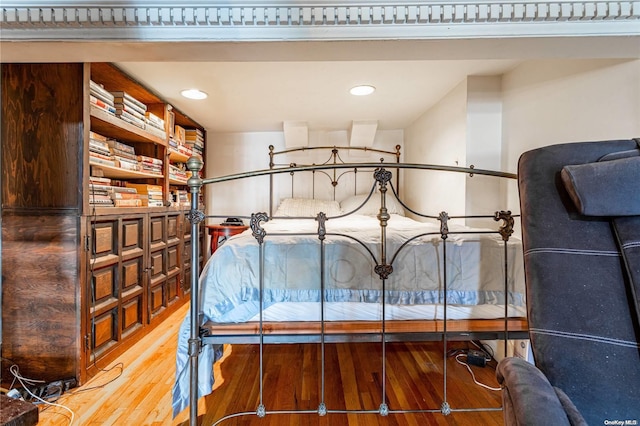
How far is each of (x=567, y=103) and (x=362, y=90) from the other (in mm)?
1325

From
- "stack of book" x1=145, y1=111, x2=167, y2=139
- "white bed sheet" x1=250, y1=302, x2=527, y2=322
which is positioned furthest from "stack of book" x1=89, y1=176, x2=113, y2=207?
"white bed sheet" x1=250, y1=302, x2=527, y2=322

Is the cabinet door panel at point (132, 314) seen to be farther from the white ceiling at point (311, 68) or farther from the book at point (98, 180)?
the white ceiling at point (311, 68)

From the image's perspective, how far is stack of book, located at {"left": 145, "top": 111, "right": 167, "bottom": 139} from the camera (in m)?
2.32

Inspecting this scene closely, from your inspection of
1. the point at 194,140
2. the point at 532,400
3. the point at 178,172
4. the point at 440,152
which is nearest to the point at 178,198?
the point at 178,172

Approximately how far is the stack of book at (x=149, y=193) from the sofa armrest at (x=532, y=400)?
2.50 m

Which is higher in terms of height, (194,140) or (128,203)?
(194,140)

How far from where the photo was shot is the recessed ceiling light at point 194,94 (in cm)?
237

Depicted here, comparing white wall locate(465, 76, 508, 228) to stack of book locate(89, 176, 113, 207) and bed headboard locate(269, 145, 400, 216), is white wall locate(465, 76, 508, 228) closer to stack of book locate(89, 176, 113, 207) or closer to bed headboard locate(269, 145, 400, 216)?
bed headboard locate(269, 145, 400, 216)

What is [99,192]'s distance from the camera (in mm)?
1815

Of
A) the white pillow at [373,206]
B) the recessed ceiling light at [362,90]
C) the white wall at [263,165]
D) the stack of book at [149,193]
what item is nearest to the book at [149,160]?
the stack of book at [149,193]

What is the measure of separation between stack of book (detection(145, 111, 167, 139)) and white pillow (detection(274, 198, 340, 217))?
133 centimetres

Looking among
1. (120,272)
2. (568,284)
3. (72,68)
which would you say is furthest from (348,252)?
(72,68)

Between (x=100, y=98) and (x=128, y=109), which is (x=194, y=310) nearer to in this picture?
(x=100, y=98)

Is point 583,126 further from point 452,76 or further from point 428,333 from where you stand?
point 428,333
